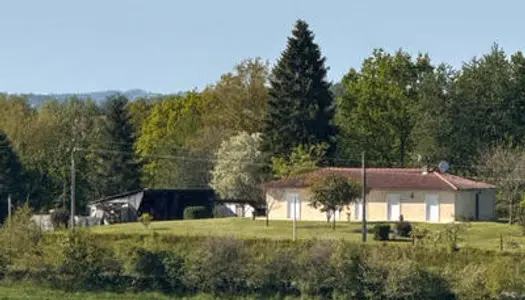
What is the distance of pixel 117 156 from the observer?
275 feet

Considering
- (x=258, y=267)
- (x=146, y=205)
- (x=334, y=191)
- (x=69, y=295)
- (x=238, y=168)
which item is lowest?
(x=69, y=295)

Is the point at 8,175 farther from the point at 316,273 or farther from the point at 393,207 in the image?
the point at 316,273

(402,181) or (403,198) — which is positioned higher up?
(402,181)

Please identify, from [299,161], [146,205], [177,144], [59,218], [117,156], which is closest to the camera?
[59,218]

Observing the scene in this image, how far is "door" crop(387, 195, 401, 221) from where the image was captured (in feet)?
207

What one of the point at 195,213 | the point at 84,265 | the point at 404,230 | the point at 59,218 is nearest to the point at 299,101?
the point at 195,213

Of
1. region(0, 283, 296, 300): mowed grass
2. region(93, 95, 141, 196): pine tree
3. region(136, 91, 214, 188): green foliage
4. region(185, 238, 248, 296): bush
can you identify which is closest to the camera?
region(0, 283, 296, 300): mowed grass

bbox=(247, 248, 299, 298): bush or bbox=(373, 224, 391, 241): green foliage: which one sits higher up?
bbox=(373, 224, 391, 241): green foliage

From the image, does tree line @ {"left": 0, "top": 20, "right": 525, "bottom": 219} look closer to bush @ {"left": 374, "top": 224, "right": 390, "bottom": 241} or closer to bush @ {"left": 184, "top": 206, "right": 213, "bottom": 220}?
bush @ {"left": 184, "top": 206, "right": 213, "bottom": 220}

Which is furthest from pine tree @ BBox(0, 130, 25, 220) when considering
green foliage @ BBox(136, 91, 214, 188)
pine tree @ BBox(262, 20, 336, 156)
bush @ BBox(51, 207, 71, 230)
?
pine tree @ BBox(262, 20, 336, 156)

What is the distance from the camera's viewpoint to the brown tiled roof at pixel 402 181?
62.2 m

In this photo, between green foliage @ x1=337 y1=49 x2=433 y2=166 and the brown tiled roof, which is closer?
the brown tiled roof

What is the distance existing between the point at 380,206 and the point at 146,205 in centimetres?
1600

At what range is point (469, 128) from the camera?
7425cm
